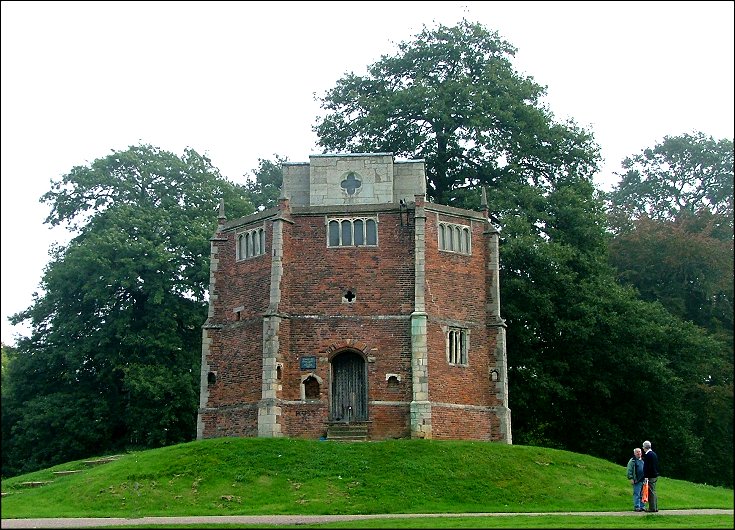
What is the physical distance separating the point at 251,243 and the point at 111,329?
13.2 m

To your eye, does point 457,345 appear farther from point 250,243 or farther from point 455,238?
point 250,243

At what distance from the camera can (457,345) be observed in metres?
35.3

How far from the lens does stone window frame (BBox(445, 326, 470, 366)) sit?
115 ft

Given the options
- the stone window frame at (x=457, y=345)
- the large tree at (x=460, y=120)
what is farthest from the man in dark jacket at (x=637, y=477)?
the large tree at (x=460, y=120)

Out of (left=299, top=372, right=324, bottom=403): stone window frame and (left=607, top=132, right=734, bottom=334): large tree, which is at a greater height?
(left=607, top=132, right=734, bottom=334): large tree

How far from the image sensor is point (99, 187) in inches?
1988

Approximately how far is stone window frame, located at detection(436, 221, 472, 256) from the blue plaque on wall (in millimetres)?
6147

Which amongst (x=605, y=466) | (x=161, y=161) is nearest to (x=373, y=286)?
(x=605, y=466)

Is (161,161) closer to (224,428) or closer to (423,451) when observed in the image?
(224,428)

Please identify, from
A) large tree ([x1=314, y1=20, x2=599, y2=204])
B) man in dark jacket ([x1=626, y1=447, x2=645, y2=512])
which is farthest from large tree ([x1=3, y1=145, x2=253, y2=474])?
man in dark jacket ([x1=626, y1=447, x2=645, y2=512])

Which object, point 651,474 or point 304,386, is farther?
point 304,386

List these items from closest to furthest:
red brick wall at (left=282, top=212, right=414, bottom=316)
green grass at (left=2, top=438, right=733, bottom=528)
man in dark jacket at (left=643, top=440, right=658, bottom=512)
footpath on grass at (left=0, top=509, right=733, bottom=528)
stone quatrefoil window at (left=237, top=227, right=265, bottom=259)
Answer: footpath on grass at (left=0, top=509, right=733, bottom=528) < man in dark jacket at (left=643, top=440, right=658, bottom=512) < green grass at (left=2, top=438, right=733, bottom=528) < red brick wall at (left=282, top=212, right=414, bottom=316) < stone quatrefoil window at (left=237, top=227, right=265, bottom=259)

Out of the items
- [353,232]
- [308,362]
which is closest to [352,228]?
[353,232]

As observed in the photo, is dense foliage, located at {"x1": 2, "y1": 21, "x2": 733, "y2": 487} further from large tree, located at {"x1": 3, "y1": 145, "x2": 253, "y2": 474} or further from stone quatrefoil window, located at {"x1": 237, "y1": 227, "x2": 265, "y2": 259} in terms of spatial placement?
stone quatrefoil window, located at {"x1": 237, "y1": 227, "x2": 265, "y2": 259}
